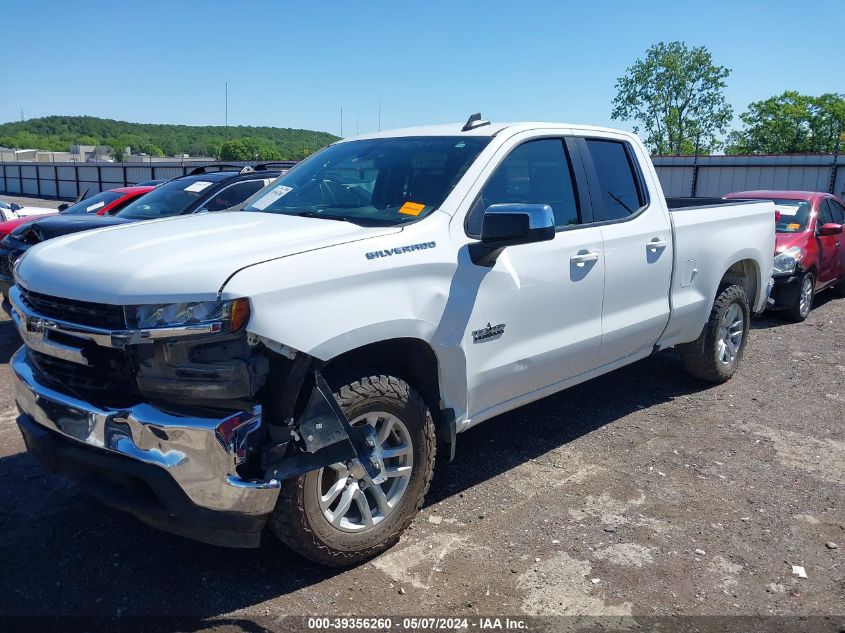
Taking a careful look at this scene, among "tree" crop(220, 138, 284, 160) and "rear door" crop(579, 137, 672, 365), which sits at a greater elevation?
"tree" crop(220, 138, 284, 160)

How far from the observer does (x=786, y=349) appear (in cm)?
790

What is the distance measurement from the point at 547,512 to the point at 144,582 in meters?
2.07

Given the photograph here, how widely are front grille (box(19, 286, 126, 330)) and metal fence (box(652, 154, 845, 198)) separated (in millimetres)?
20010

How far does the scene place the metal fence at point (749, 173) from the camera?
21.2 m

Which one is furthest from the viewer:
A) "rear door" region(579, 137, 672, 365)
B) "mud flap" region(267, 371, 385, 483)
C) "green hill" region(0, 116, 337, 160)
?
"green hill" region(0, 116, 337, 160)

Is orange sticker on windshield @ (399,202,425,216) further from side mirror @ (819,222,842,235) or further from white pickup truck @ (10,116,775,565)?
side mirror @ (819,222,842,235)

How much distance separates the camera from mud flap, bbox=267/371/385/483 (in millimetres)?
2997

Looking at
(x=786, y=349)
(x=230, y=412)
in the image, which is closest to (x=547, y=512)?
(x=230, y=412)

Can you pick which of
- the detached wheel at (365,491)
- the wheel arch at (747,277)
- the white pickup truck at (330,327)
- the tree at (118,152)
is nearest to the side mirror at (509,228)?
the white pickup truck at (330,327)

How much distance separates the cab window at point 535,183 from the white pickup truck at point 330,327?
0.5 inches

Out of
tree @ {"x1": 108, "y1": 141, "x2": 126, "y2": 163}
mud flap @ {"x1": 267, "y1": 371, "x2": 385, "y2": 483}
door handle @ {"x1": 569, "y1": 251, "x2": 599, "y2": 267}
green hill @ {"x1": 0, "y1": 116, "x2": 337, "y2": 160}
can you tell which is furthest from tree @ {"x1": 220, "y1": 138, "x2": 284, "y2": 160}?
mud flap @ {"x1": 267, "y1": 371, "x2": 385, "y2": 483}

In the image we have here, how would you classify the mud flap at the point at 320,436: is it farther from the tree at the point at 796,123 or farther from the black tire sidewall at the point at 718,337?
the tree at the point at 796,123

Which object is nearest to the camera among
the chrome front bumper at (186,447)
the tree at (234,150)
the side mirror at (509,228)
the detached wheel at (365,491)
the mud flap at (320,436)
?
the chrome front bumper at (186,447)

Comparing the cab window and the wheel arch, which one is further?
the wheel arch
